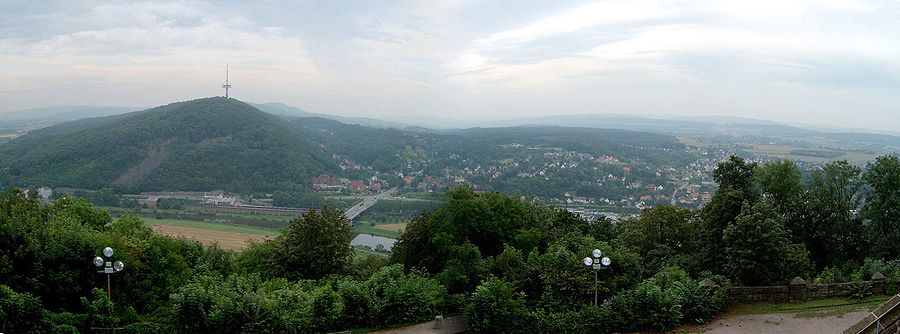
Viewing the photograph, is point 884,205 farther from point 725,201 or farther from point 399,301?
point 399,301

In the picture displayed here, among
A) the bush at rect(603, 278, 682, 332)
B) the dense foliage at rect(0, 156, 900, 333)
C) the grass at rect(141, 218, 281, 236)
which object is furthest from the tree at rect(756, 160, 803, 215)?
the grass at rect(141, 218, 281, 236)

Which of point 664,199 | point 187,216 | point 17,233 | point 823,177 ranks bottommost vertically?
point 187,216

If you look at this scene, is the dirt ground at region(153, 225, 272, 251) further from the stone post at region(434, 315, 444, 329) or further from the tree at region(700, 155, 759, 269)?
the tree at region(700, 155, 759, 269)

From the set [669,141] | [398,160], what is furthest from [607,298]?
[669,141]

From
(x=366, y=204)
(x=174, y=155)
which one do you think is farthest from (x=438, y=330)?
(x=174, y=155)

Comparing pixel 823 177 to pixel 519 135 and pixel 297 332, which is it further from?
pixel 519 135

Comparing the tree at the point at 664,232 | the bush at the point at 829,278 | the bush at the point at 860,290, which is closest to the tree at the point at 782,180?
the tree at the point at 664,232
